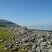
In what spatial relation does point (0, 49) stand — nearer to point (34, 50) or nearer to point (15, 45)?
point (15, 45)

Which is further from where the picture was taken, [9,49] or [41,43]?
[9,49]

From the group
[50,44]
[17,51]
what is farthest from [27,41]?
[50,44]

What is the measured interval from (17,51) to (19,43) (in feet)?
9.99

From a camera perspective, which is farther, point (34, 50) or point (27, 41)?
point (27, 41)

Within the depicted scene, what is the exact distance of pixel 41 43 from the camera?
1855 centimetres

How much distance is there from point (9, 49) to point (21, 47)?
5.78ft

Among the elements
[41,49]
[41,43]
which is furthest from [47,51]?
[41,43]

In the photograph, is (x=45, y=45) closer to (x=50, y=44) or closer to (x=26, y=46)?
(x=50, y=44)

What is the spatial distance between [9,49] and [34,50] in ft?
12.7

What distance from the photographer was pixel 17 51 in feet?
64.4

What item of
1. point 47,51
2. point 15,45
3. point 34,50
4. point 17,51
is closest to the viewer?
point 47,51

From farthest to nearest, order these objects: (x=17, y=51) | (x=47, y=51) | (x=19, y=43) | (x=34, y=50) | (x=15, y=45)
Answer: (x=19, y=43), (x=15, y=45), (x=17, y=51), (x=34, y=50), (x=47, y=51)

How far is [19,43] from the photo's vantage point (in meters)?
22.6

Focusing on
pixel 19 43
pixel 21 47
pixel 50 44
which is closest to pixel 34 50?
pixel 50 44
